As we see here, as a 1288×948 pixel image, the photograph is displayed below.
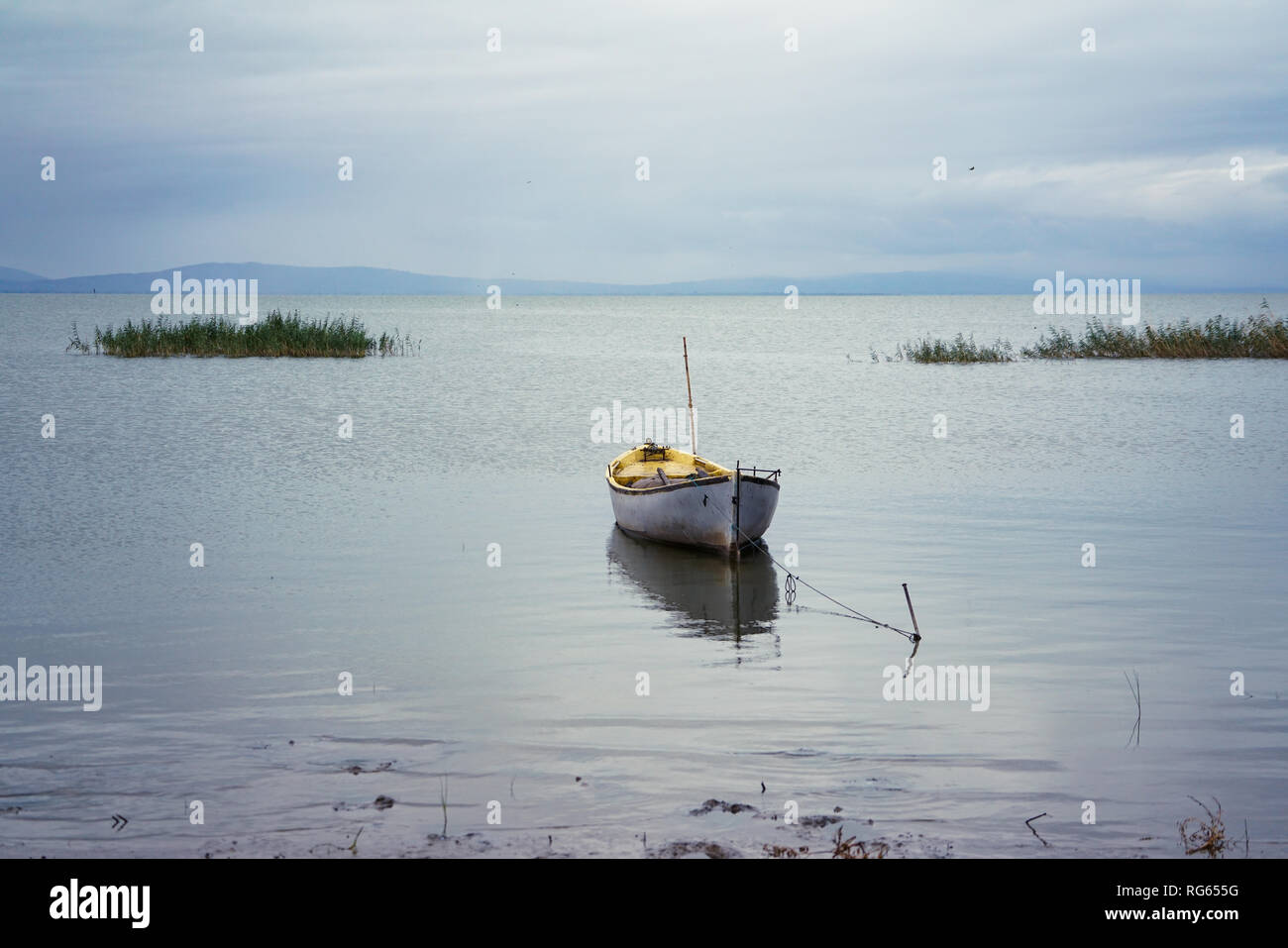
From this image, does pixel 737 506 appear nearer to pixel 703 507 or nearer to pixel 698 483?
pixel 703 507

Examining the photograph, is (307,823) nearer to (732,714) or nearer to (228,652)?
(732,714)

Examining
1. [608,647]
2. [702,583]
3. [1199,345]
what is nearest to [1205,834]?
[608,647]

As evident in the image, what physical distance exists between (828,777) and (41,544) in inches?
610

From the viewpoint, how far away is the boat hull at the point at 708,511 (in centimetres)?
1972

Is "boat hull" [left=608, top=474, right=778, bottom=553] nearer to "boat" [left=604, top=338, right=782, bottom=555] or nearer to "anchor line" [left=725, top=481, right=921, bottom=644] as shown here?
"boat" [left=604, top=338, right=782, bottom=555]

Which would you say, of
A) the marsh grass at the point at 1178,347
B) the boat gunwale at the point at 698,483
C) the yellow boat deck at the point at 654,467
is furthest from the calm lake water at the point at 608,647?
the marsh grass at the point at 1178,347

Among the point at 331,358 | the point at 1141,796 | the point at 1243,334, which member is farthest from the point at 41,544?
the point at 1243,334

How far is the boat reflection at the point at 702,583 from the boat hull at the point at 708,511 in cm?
29

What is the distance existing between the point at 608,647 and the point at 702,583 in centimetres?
429

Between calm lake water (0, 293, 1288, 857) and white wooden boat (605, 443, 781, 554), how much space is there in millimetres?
519

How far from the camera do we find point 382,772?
1014 cm

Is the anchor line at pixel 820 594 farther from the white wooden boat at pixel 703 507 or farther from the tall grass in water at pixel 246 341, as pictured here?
the tall grass in water at pixel 246 341

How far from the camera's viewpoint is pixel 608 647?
14.6 metres

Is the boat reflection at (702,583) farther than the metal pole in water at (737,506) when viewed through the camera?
No
